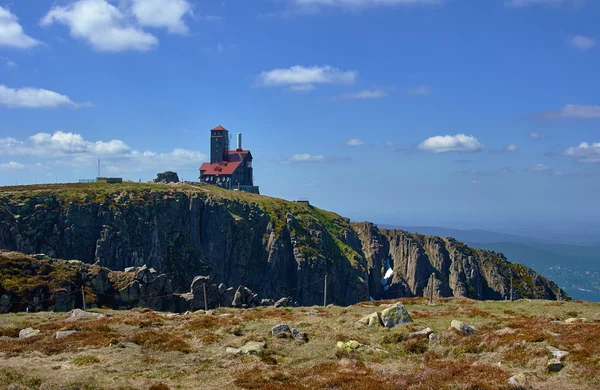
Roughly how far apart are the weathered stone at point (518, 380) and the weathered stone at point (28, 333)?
32.9 meters

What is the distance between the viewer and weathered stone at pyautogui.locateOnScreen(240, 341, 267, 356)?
106ft

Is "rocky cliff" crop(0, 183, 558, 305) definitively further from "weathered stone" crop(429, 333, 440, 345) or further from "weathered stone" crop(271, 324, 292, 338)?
"weathered stone" crop(429, 333, 440, 345)

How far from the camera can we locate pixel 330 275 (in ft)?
516

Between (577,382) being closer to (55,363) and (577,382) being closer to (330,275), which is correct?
(55,363)

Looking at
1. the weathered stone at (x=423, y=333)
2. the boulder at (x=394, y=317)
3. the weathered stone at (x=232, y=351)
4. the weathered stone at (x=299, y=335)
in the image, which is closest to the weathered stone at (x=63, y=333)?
the weathered stone at (x=232, y=351)

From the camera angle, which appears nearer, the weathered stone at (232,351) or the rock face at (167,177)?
the weathered stone at (232,351)

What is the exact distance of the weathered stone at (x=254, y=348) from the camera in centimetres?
3228

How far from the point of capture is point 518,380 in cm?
2405

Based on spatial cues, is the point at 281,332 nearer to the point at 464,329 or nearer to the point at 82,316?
the point at 464,329

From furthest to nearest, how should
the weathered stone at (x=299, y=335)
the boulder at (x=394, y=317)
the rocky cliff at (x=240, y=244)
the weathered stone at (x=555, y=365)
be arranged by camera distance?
the rocky cliff at (x=240, y=244)
the boulder at (x=394, y=317)
the weathered stone at (x=299, y=335)
the weathered stone at (x=555, y=365)

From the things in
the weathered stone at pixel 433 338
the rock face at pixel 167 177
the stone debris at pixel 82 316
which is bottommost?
the stone debris at pixel 82 316

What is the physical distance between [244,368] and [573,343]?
19412 millimetres

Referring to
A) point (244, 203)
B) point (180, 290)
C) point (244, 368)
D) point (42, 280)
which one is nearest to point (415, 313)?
point (244, 368)

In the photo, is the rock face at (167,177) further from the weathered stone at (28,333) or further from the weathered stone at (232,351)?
the weathered stone at (232,351)
